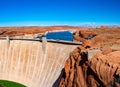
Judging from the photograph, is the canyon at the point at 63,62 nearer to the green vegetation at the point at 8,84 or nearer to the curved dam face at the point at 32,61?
the curved dam face at the point at 32,61

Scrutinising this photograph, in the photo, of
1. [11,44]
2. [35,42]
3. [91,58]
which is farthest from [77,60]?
[11,44]

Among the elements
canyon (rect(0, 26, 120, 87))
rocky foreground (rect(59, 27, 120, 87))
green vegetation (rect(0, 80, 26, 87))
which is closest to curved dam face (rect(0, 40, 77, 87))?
canyon (rect(0, 26, 120, 87))

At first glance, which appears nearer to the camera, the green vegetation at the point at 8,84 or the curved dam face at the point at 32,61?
the curved dam face at the point at 32,61

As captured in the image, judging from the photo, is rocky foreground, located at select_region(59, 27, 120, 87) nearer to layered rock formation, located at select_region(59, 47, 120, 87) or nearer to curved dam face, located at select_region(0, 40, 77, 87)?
layered rock formation, located at select_region(59, 47, 120, 87)

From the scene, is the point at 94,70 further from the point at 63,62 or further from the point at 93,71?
the point at 63,62

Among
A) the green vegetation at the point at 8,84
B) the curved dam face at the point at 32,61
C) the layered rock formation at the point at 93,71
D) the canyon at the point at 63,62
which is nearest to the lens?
the layered rock formation at the point at 93,71

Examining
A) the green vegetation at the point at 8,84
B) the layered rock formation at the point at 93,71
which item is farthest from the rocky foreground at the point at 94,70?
the green vegetation at the point at 8,84
